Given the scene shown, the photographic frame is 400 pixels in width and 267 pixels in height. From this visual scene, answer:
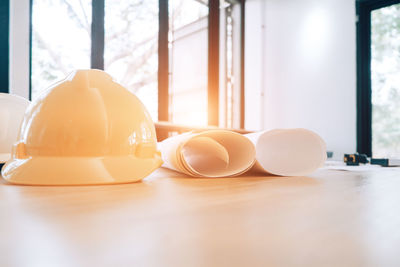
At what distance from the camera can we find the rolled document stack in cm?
61

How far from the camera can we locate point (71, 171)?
444 millimetres

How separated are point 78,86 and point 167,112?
7.88ft

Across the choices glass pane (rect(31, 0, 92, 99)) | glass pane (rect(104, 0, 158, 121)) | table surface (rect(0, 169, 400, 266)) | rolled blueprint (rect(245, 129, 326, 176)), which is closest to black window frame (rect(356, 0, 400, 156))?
glass pane (rect(104, 0, 158, 121))

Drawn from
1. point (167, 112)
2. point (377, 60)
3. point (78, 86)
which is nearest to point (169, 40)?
point (167, 112)

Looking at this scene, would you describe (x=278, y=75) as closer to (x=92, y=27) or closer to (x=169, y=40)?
(x=169, y=40)

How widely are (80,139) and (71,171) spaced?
2.2 inches

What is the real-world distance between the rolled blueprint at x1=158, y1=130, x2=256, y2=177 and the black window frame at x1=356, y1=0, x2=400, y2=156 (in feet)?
9.19

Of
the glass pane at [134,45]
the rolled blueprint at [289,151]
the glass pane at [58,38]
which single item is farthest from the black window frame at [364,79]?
the glass pane at [58,38]

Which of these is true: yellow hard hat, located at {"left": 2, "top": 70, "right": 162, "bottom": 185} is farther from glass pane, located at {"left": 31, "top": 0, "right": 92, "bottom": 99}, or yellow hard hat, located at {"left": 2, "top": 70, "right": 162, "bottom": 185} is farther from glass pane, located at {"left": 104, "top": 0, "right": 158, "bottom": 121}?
glass pane, located at {"left": 104, "top": 0, "right": 158, "bottom": 121}

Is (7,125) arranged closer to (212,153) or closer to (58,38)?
(212,153)

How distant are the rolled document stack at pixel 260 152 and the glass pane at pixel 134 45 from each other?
2028 millimetres

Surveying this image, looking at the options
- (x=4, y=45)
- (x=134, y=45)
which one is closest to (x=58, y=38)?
(x=4, y=45)

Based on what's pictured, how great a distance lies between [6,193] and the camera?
39 cm

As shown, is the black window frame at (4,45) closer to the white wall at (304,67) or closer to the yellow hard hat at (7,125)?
the yellow hard hat at (7,125)
